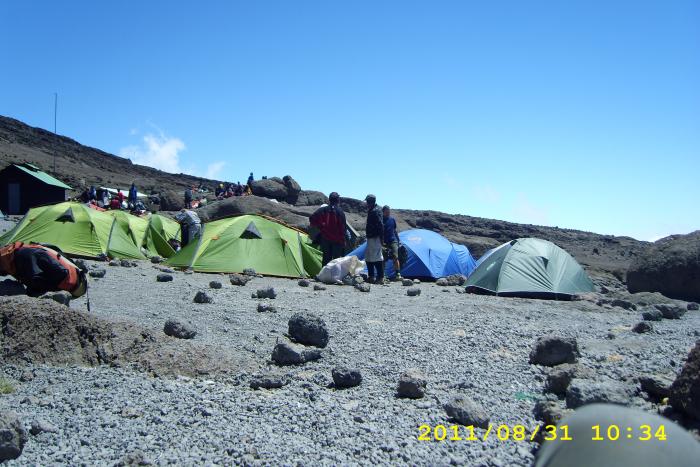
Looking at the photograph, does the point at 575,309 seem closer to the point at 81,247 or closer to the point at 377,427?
the point at 377,427

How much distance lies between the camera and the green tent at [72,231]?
1550 centimetres

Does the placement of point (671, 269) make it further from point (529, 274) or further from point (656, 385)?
point (656, 385)

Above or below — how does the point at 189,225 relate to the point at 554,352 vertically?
above

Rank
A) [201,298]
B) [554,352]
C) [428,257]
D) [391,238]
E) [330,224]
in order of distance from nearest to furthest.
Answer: [554,352]
[201,298]
[330,224]
[391,238]
[428,257]

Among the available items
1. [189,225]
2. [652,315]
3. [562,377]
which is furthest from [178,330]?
[189,225]

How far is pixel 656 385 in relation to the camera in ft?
15.9

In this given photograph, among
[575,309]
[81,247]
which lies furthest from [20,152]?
[575,309]

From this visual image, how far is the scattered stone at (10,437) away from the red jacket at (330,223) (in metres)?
11.1

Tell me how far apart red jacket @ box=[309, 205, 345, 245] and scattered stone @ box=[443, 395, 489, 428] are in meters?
10.2

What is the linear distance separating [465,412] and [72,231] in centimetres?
1456

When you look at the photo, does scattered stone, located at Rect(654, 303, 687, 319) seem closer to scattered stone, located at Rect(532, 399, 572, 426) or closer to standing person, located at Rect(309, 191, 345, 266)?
standing person, located at Rect(309, 191, 345, 266)

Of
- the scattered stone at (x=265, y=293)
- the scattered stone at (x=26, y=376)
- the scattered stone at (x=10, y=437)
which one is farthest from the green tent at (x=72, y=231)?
the scattered stone at (x=10, y=437)

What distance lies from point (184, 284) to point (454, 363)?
6984 millimetres

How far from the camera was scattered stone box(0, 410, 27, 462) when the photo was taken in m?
3.57
